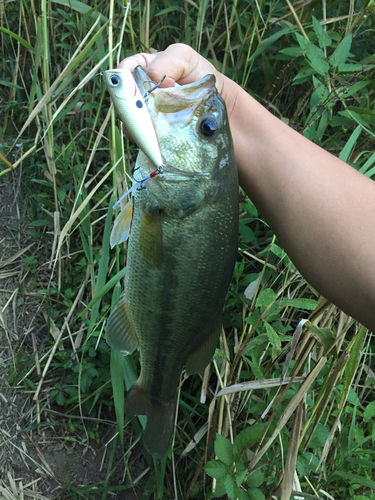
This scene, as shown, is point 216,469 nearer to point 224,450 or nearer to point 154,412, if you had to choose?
point 224,450

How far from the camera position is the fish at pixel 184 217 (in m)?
1.03

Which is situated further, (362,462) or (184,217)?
(362,462)

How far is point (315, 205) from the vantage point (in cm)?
116

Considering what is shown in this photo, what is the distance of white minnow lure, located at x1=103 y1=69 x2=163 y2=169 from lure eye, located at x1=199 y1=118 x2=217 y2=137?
0.46 ft

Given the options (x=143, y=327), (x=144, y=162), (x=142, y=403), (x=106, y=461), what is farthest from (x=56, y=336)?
(x=144, y=162)

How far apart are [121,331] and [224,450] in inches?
22.3

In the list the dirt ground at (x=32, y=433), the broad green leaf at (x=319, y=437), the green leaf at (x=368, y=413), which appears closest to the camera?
the broad green leaf at (x=319, y=437)

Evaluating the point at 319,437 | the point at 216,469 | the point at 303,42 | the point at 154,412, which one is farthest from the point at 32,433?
the point at 303,42

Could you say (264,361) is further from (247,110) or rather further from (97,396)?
(247,110)

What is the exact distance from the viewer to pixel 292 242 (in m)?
1.21

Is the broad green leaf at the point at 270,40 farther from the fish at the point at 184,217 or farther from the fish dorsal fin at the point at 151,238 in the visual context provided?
the fish dorsal fin at the point at 151,238

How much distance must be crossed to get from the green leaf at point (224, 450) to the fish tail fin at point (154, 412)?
0.18 m

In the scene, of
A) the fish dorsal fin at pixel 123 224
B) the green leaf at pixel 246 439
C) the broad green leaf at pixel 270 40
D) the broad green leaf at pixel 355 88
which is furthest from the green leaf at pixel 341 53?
the green leaf at pixel 246 439

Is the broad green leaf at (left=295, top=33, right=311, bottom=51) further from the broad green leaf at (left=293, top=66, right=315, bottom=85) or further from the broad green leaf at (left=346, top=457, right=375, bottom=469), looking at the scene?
the broad green leaf at (left=346, top=457, right=375, bottom=469)
